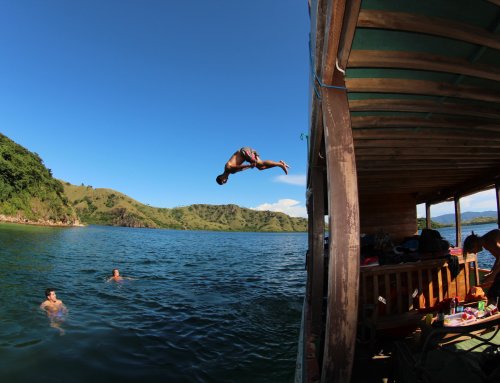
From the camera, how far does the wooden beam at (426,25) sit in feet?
7.12

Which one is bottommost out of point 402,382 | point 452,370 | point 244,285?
point 244,285

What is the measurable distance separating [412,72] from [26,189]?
96750mm

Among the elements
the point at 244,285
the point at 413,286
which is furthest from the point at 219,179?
the point at 244,285

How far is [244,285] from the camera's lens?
16828mm

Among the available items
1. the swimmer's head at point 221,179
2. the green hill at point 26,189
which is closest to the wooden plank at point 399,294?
the swimmer's head at point 221,179

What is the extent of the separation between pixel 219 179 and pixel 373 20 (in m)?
2.95

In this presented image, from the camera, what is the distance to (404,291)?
6066 mm

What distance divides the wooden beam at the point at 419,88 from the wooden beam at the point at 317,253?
3.05 metres

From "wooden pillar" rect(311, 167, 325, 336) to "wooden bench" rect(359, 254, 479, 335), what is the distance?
78 cm

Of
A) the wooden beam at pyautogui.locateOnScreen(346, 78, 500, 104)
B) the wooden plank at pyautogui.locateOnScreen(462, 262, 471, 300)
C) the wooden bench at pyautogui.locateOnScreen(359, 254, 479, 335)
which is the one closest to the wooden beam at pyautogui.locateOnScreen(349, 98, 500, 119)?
the wooden beam at pyautogui.locateOnScreen(346, 78, 500, 104)

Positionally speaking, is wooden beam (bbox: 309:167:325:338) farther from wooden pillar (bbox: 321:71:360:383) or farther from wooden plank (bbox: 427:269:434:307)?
wooden pillar (bbox: 321:71:360:383)

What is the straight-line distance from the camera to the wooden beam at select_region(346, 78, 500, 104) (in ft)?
9.96

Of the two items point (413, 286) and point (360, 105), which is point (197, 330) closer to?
point (413, 286)

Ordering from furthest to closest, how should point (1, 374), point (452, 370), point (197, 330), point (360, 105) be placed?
point (197, 330)
point (1, 374)
point (360, 105)
point (452, 370)
